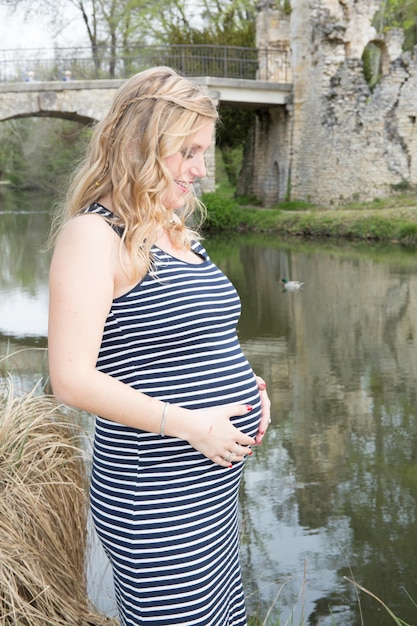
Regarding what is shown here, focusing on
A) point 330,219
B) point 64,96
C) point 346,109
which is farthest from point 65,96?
point 330,219

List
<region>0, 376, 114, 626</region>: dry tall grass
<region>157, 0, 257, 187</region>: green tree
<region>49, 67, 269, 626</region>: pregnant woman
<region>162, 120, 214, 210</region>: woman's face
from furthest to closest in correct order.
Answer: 1. <region>157, 0, 257, 187</region>: green tree
2. <region>0, 376, 114, 626</region>: dry tall grass
3. <region>162, 120, 214, 210</region>: woman's face
4. <region>49, 67, 269, 626</region>: pregnant woman

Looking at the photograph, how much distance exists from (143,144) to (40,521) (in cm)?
146

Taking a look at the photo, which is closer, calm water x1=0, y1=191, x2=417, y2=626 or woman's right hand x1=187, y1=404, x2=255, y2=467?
woman's right hand x1=187, y1=404, x2=255, y2=467

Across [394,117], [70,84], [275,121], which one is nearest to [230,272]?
[394,117]

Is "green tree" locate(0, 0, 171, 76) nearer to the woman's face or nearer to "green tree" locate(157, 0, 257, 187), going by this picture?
"green tree" locate(157, 0, 257, 187)

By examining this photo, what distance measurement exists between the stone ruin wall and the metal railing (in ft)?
4.57

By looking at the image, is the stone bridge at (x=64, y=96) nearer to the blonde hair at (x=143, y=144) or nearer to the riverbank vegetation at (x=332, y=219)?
the riverbank vegetation at (x=332, y=219)

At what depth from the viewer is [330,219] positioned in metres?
17.6

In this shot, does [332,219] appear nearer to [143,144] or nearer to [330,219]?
[330,219]

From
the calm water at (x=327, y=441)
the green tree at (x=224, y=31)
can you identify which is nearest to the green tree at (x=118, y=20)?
the green tree at (x=224, y=31)

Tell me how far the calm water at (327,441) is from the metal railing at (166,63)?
10.6 m

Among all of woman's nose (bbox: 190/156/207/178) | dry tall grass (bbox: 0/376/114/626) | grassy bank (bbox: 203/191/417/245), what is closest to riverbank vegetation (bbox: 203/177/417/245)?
grassy bank (bbox: 203/191/417/245)

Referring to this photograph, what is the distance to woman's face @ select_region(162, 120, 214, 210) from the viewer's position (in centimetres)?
163

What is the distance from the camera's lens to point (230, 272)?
12.3 m
